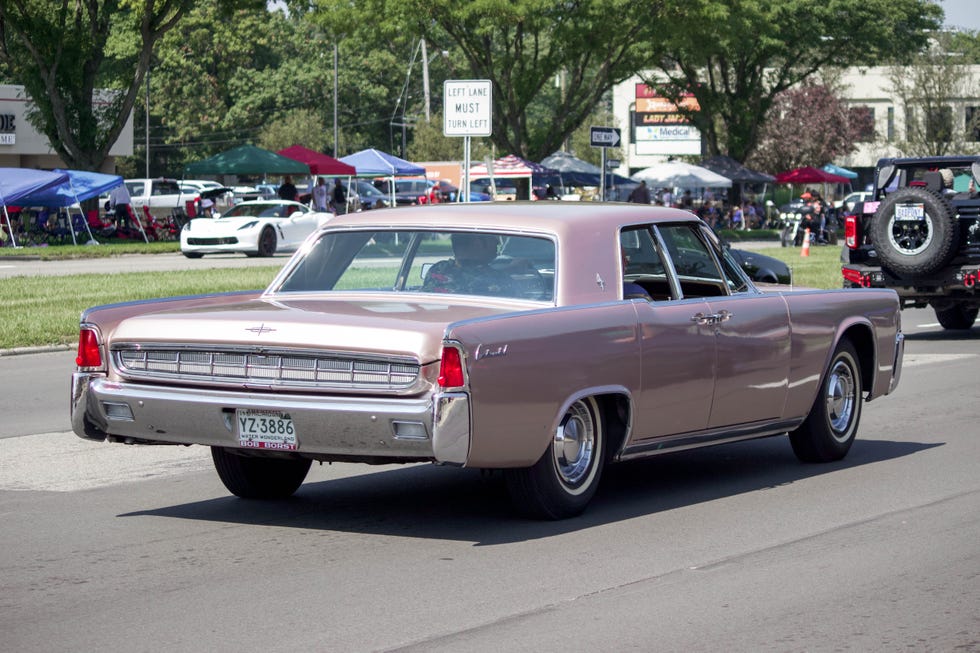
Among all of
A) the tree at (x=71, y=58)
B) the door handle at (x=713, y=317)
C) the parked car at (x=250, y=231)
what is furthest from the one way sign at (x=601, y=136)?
the door handle at (x=713, y=317)

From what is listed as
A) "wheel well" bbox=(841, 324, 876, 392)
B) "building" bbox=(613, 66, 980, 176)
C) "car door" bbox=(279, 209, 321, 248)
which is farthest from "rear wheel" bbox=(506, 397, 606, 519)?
"building" bbox=(613, 66, 980, 176)

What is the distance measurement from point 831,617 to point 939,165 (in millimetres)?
13293

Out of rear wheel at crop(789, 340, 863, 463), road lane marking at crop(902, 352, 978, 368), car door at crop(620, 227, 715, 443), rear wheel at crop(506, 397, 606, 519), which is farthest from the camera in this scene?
road lane marking at crop(902, 352, 978, 368)

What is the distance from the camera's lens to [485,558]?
21.8 ft

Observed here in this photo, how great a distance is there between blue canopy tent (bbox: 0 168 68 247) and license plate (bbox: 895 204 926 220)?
22811mm

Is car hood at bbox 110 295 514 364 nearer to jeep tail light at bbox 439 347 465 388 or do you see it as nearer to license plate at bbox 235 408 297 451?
jeep tail light at bbox 439 347 465 388

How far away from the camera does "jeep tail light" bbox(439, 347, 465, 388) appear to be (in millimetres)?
6480

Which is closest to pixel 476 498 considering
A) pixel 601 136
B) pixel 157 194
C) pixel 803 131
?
pixel 601 136

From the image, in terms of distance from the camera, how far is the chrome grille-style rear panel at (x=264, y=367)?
6.62 meters

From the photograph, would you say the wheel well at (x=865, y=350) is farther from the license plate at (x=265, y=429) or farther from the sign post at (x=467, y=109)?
the sign post at (x=467, y=109)

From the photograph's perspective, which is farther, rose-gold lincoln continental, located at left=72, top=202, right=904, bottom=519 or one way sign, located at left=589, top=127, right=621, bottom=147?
one way sign, located at left=589, top=127, right=621, bottom=147

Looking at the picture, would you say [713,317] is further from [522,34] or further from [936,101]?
[936,101]

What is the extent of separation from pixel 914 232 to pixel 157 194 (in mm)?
43499

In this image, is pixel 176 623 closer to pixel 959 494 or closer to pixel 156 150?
pixel 959 494
